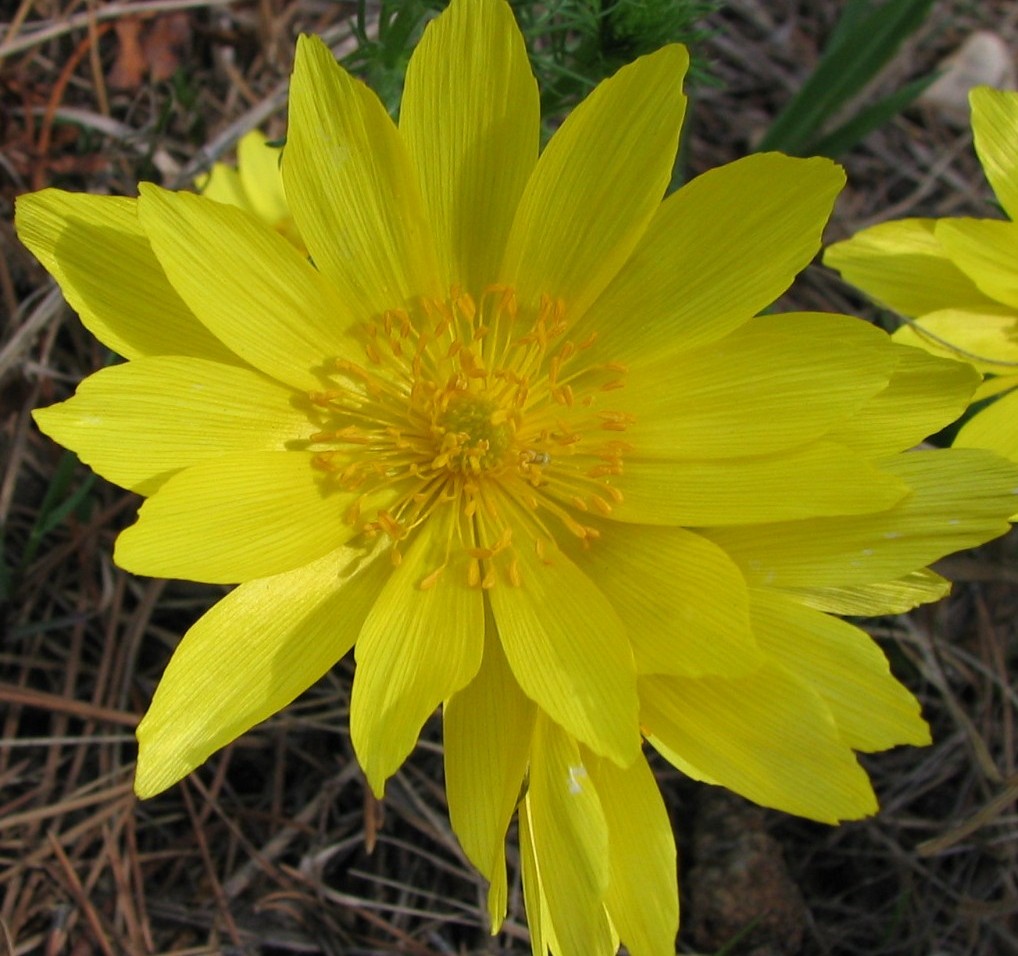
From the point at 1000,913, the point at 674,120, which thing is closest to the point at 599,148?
the point at 674,120

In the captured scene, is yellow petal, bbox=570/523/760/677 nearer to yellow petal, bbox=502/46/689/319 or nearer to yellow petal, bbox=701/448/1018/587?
yellow petal, bbox=701/448/1018/587

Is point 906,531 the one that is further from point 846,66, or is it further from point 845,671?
point 846,66

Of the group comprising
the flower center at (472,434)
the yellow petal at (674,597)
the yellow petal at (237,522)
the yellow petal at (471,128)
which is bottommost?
the yellow petal at (674,597)

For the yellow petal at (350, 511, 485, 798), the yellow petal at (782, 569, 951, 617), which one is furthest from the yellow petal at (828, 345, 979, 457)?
the yellow petal at (350, 511, 485, 798)

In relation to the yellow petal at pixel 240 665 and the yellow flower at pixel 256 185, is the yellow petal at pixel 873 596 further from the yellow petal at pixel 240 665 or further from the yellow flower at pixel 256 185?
the yellow flower at pixel 256 185

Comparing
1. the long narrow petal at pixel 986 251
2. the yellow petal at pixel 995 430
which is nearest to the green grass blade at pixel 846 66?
the long narrow petal at pixel 986 251

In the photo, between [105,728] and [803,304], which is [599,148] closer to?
[803,304]
